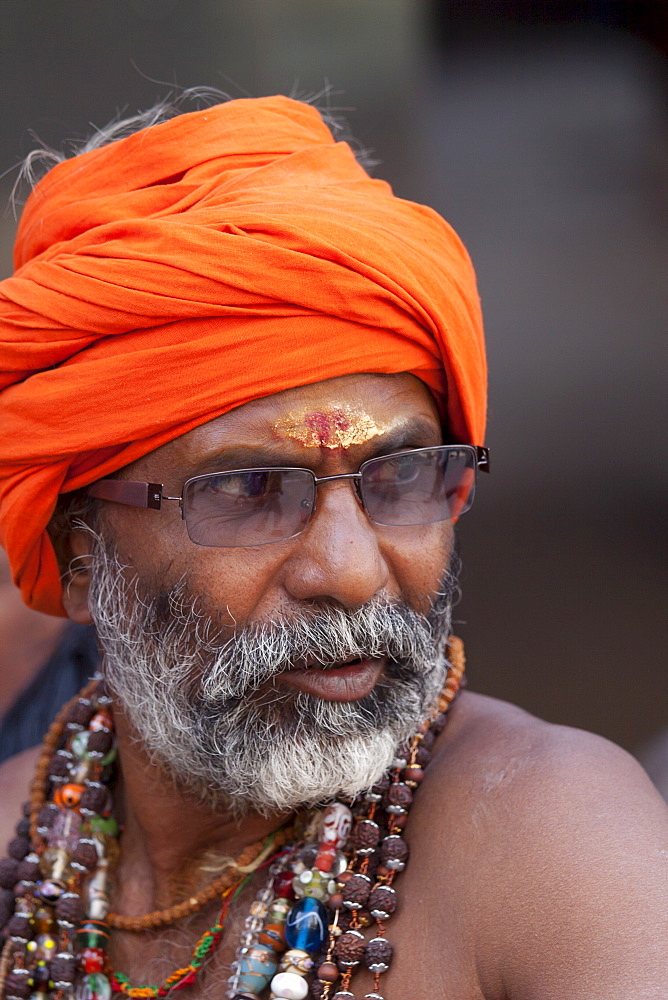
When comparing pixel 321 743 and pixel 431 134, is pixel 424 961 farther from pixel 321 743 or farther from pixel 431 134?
pixel 431 134

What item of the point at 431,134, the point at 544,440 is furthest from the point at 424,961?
the point at 431,134

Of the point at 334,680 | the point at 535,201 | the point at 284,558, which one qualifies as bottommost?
the point at 334,680

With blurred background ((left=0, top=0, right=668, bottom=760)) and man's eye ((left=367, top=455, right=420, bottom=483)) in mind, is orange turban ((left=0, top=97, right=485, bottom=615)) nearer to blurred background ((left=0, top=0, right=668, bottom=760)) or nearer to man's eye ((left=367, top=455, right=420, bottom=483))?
man's eye ((left=367, top=455, right=420, bottom=483))

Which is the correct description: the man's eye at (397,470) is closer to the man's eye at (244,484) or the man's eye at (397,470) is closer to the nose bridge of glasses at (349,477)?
the nose bridge of glasses at (349,477)

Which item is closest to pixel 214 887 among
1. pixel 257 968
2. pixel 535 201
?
pixel 257 968

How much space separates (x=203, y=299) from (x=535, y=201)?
293cm

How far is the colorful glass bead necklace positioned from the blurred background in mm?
2341

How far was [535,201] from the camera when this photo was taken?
446 cm

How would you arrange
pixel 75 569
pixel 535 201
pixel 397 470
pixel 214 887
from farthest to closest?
1. pixel 535 201
2. pixel 75 569
3. pixel 214 887
4. pixel 397 470

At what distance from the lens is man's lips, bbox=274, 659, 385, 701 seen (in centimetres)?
203

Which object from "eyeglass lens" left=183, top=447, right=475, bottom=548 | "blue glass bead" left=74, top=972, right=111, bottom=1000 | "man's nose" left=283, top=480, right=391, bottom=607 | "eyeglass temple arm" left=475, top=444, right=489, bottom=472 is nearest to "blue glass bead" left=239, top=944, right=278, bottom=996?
"blue glass bead" left=74, top=972, right=111, bottom=1000

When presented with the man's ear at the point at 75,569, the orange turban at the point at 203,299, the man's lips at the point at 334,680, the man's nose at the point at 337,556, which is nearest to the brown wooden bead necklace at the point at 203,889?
the man's lips at the point at 334,680

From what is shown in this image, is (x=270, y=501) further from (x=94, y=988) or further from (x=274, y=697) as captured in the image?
(x=94, y=988)

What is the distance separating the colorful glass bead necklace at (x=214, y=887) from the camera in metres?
1.95
